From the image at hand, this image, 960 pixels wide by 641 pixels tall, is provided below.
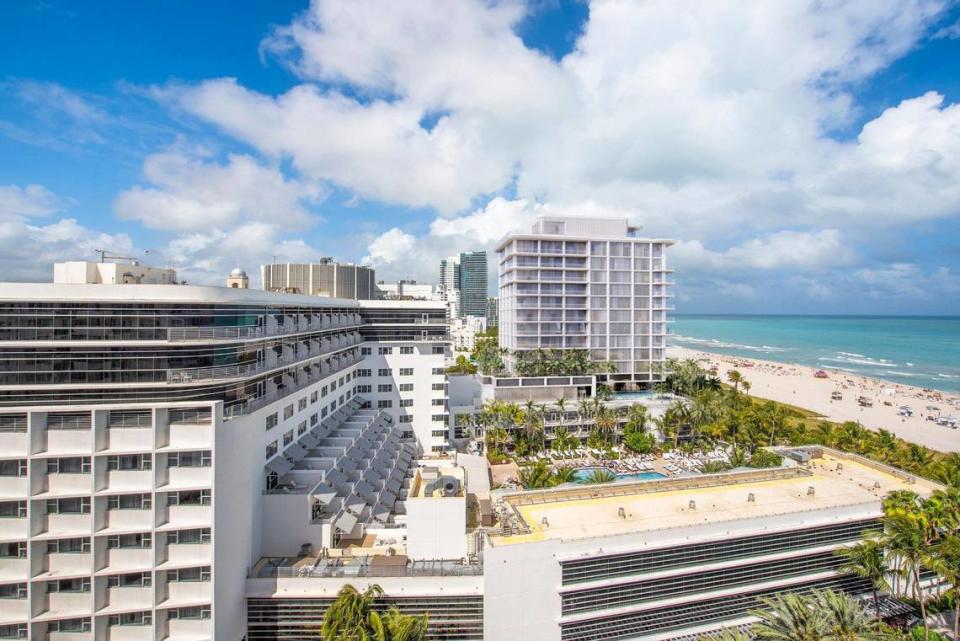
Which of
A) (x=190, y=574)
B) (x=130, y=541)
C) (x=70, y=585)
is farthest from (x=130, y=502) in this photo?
(x=190, y=574)

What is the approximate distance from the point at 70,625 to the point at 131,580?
9.60 feet

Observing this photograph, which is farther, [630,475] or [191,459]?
[630,475]

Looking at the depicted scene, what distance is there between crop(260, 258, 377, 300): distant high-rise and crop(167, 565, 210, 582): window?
33297 millimetres

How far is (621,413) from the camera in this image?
182 feet

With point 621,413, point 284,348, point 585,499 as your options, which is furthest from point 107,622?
point 621,413

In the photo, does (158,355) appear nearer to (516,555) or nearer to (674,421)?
(516,555)

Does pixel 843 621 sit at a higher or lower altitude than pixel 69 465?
lower

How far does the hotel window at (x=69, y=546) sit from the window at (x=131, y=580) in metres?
1.74

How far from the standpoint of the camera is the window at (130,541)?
1977cm

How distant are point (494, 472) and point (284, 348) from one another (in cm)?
2545

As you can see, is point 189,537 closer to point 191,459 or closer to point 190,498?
point 190,498

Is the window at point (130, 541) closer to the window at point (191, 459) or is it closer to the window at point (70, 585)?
the window at point (70, 585)

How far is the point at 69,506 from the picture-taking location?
19.4m

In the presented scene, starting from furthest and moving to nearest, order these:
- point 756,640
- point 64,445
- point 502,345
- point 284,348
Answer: point 502,345
point 284,348
point 756,640
point 64,445
